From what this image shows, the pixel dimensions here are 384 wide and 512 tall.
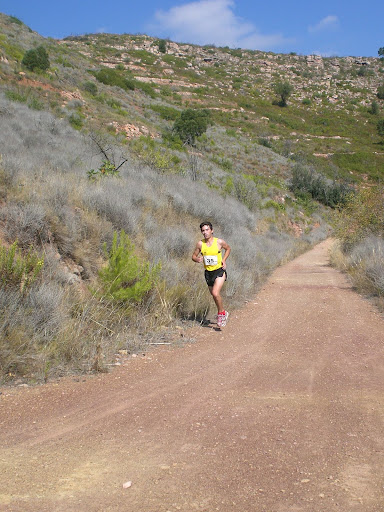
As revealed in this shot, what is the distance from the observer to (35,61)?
26578 millimetres

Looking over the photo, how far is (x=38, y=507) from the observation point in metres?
2.60

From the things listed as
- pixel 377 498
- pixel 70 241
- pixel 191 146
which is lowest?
pixel 377 498

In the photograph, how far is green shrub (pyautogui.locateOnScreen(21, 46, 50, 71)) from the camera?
26422 mm

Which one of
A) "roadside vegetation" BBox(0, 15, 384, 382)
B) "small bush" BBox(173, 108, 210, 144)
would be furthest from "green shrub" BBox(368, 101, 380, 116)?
"small bush" BBox(173, 108, 210, 144)

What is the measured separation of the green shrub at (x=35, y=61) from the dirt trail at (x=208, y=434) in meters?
25.3

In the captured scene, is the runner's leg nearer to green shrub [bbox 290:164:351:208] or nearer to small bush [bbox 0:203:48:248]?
small bush [bbox 0:203:48:248]

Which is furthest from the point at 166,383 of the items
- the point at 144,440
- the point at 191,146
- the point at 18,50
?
the point at 18,50

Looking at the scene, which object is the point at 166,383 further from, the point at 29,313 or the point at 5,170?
the point at 5,170

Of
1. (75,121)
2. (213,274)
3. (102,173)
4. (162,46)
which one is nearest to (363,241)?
(102,173)

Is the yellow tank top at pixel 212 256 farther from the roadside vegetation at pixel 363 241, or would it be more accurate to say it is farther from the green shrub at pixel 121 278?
the roadside vegetation at pixel 363 241

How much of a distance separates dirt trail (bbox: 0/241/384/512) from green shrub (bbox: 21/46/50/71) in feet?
83.1

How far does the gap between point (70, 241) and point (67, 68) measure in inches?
1153

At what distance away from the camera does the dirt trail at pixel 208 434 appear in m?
2.73

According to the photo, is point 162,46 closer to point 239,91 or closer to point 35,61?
point 239,91
